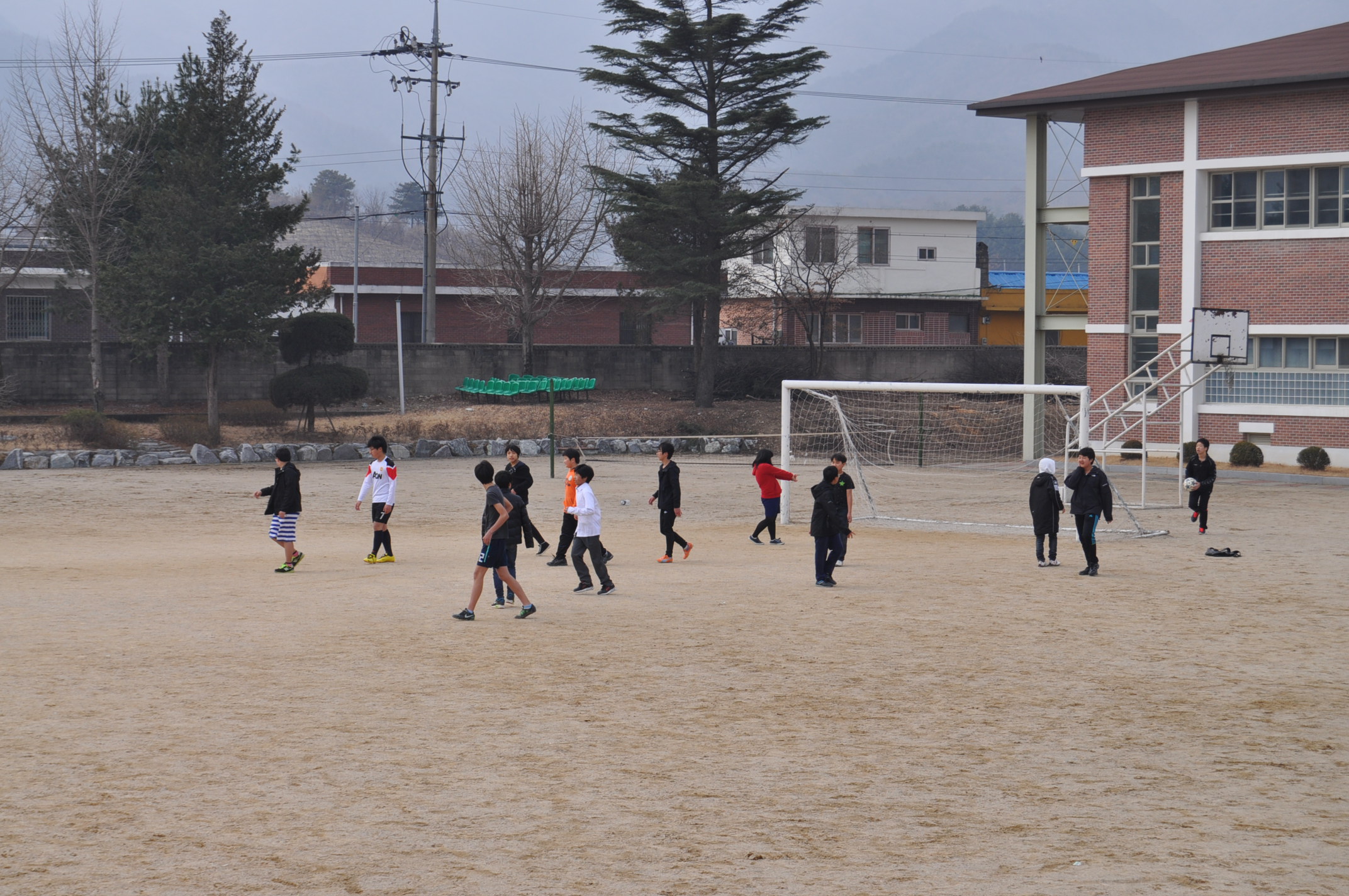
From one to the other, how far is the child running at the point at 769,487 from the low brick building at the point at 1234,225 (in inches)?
633

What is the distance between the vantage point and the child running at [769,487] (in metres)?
18.6

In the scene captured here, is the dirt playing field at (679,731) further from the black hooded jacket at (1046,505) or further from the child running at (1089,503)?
the black hooded jacket at (1046,505)

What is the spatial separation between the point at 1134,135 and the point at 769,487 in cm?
2137

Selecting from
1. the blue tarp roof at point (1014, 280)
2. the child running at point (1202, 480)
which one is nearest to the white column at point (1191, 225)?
the child running at point (1202, 480)

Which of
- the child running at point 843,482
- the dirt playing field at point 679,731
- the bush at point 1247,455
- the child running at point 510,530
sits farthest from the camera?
the bush at point 1247,455

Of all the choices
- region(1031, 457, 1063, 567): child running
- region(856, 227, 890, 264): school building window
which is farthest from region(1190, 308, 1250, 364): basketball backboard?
region(856, 227, 890, 264): school building window

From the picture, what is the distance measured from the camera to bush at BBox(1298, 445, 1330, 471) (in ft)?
101

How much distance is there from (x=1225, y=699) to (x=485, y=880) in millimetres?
6296

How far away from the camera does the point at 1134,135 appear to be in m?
34.4

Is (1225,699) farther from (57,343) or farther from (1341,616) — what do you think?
(57,343)

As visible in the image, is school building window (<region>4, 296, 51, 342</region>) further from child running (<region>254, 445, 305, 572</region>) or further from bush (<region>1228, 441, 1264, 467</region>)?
bush (<region>1228, 441, 1264, 467</region>)

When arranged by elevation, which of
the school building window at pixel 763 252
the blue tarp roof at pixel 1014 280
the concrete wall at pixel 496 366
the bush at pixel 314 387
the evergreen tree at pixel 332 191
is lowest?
the bush at pixel 314 387

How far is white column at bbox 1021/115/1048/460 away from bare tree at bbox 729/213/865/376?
1405 cm

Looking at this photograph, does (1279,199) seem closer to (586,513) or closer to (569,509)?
(569,509)
